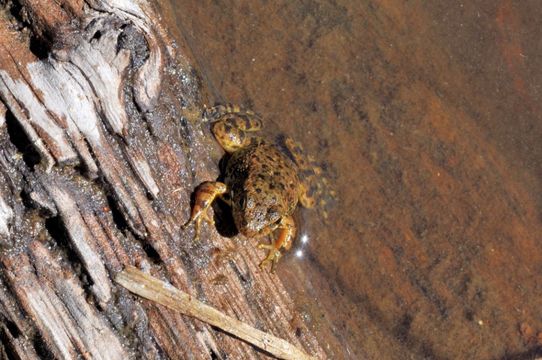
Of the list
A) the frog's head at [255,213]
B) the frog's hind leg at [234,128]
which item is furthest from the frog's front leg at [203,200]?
the frog's hind leg at [234,128]

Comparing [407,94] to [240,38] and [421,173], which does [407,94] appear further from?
[240,38]

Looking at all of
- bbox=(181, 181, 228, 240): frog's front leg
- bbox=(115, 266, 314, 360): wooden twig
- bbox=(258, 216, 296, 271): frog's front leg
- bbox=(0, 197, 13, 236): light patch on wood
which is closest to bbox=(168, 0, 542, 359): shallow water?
bbox=(258, 216, 296, 271): frog's front leg

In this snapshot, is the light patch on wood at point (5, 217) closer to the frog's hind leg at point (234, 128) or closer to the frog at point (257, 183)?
the frog at point (257, 183)

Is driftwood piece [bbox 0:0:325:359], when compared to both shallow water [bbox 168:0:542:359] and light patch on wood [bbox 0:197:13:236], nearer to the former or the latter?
light patch on wood [bbox 0:197:13:236]

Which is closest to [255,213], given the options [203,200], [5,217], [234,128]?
[203,200]

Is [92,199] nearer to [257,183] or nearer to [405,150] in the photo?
[257,183]

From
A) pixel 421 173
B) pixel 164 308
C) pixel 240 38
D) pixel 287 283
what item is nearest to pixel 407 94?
pixel 421 173
